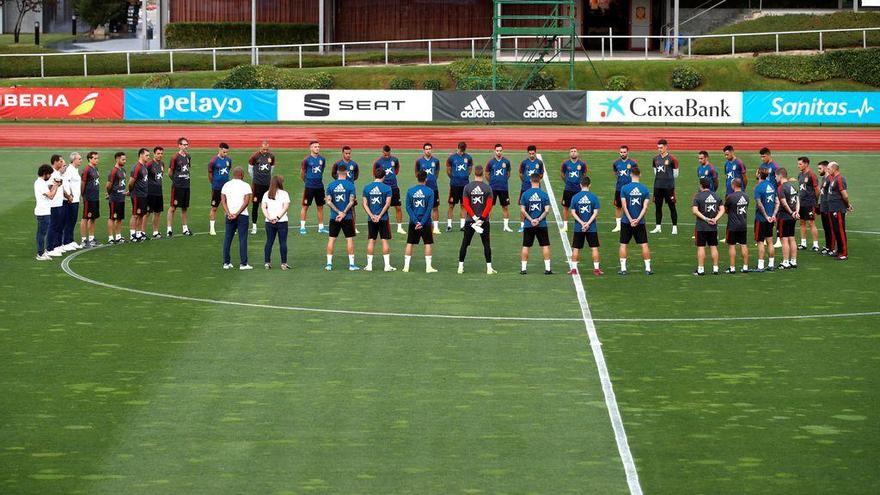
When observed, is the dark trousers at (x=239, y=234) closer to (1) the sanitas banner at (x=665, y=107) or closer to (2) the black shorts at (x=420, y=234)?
(2) the black shorts at (x=420, y=234)

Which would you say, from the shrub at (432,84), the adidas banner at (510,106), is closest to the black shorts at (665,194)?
the adidas banner at (510,106)

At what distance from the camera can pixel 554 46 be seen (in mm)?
68750

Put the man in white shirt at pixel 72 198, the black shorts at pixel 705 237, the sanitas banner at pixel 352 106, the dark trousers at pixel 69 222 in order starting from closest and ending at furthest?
the black shorts at pixel 705 237 → the man in white shirt at pixel 72 198 → the dark trousers at pixel 69 222 → the sanitas banner at pixel 352 106

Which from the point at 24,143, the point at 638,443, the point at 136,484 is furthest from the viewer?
the point at 24,143

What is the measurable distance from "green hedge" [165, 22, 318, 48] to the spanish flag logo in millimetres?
19998

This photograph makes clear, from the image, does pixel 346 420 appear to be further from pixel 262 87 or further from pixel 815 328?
pixel 262 87

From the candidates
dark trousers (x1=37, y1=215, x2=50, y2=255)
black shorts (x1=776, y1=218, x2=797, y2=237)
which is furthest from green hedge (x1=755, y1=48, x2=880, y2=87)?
dark trousers (x1=37, y1=215, x2=50, y2=255)

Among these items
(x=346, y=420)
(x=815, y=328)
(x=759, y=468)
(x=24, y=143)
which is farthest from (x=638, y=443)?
(x=24, y=143)

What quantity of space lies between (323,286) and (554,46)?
4480 cm

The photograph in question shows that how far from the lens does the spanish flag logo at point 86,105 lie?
58656 millimetres

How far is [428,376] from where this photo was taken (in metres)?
19.2

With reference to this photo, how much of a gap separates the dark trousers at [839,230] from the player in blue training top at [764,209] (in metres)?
2.10

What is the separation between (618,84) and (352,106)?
48.1 feet

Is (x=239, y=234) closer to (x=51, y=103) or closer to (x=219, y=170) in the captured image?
(x=219, y=170)
